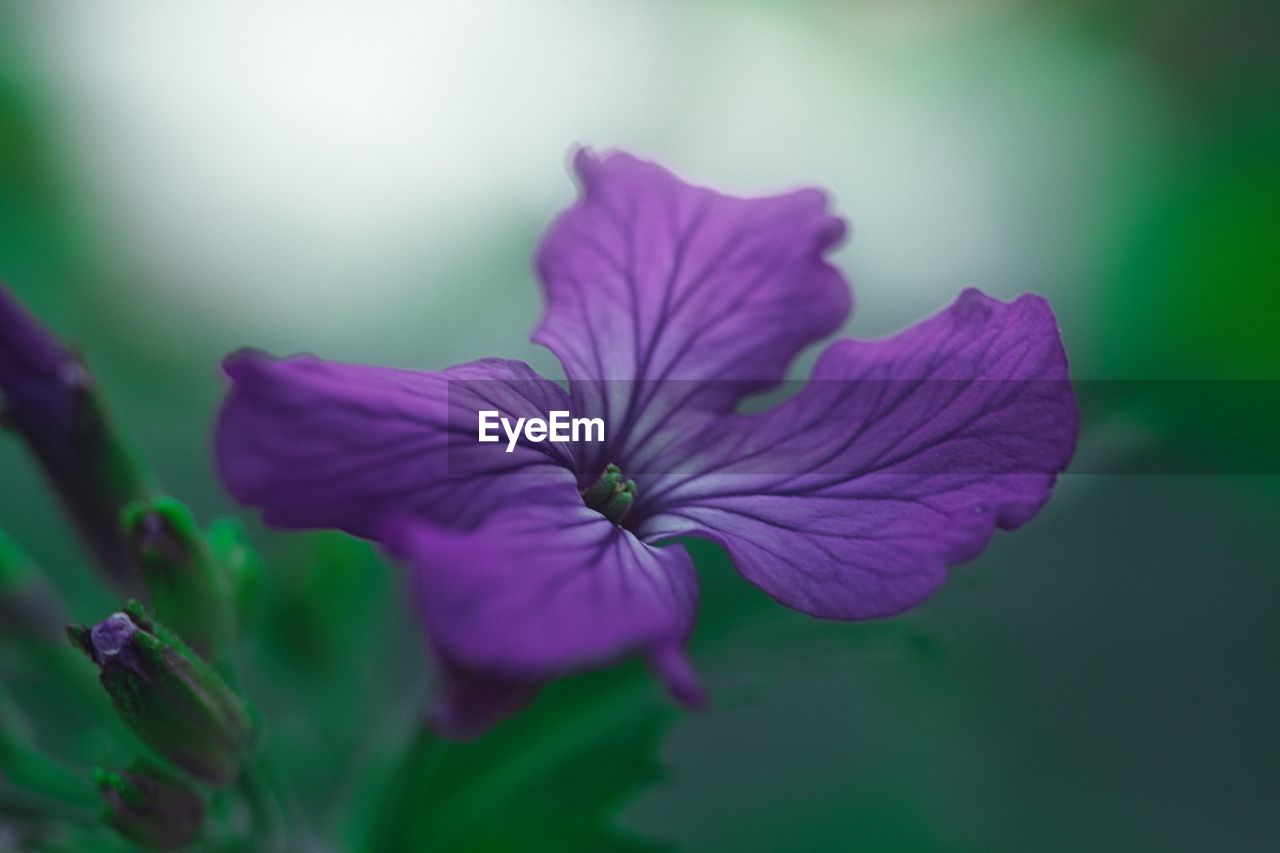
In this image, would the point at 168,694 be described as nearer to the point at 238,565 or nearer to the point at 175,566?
the point at 175,566

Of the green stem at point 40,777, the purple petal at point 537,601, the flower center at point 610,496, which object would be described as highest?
the purple petal at point 537,601

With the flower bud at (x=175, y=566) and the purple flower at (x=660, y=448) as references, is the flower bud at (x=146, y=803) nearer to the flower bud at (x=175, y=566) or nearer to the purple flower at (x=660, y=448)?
the flower bud at (x=175, y=566)

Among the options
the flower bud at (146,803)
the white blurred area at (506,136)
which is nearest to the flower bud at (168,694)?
the flower bud at (146,803)

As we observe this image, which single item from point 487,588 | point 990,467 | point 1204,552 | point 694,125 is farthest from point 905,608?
point 1204,552

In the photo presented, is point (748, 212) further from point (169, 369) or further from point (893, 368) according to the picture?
point (169, 369)

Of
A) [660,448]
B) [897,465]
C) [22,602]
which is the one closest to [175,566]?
[22,602]
